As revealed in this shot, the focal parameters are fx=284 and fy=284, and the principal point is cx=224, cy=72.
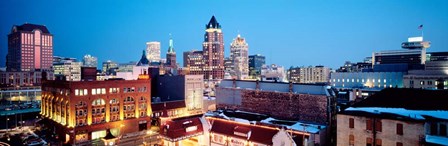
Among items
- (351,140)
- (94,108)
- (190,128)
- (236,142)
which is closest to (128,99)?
(94,108)

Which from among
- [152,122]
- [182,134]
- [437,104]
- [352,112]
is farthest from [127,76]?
[437,104]

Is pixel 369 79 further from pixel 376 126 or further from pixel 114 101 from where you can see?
pixel 114 101

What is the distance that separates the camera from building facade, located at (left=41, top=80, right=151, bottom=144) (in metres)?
64.9

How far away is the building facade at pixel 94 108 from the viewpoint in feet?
213

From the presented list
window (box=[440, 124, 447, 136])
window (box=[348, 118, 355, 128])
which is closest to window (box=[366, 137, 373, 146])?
window (box=[348, 118, 355, 128])

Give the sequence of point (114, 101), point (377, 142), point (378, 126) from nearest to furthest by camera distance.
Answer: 1. point (378, 126)
2. point (377, 142)
3. point (114, 101)

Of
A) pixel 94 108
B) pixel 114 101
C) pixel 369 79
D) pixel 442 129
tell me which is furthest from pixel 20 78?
pixel 442 129

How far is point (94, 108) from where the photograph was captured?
6819cm

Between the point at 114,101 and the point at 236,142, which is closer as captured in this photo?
the point at 236,142

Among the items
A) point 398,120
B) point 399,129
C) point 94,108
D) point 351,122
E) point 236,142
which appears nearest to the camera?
point 398,120

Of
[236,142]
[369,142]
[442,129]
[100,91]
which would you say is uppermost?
[100,91]

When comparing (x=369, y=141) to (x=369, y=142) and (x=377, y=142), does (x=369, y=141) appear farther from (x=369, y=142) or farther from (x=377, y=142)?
(x=377, y=142)

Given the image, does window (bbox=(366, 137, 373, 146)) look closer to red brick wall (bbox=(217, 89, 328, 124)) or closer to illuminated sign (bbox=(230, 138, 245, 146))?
red brick wall (bbox=(217, 89, 328, 124))

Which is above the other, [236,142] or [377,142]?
[377,142]
